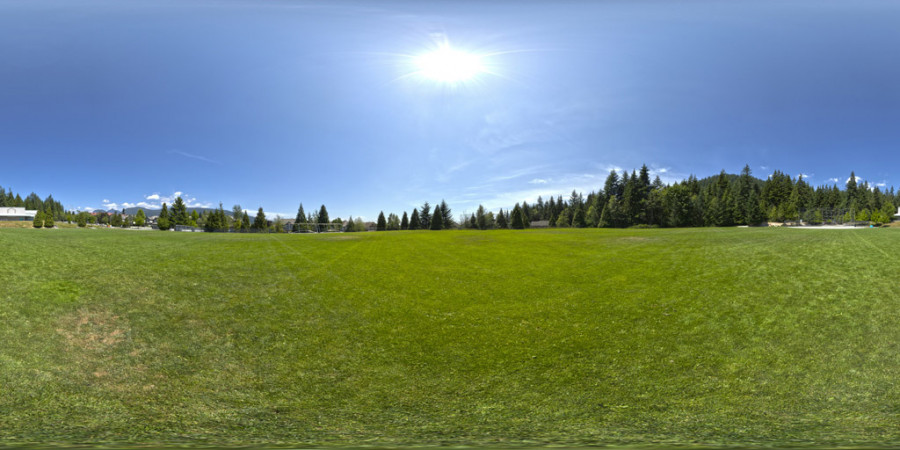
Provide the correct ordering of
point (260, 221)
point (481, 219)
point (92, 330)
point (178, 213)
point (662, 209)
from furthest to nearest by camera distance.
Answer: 1. point (481, 219)
2. point (260, 221)
3. point (178, 213)
4. point (662, 209)
5. point (92, 330)

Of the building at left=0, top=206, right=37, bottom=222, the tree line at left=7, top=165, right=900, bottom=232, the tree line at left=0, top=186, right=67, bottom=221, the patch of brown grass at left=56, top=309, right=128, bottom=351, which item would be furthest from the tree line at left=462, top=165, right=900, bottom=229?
the tree line at left=0, top=186, right=67, bottom=221

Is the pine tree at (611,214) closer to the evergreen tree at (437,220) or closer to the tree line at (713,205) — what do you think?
the tree line at (713,205)

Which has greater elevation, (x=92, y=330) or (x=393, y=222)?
(x=393, y=222)

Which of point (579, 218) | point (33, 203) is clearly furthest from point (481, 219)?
point (33, 203)

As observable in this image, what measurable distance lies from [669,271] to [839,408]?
978cm

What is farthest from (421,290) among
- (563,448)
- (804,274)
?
(804,274)

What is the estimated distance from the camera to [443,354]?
8.93m

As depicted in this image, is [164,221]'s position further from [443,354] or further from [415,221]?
[443,354]

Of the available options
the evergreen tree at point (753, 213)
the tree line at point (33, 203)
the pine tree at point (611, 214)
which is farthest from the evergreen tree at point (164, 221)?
the evergreen tree at point (753, 213)

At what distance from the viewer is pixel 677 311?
1112 centimetres

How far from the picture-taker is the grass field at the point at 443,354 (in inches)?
229

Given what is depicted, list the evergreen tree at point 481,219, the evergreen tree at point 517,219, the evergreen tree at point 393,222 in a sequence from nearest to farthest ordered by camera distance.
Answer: the evergreen tree at point 517,219 < the evergreen tree at point 393,222 < the evergreen tree at point 481,219

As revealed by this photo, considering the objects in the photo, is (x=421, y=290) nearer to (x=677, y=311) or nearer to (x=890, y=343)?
(x=677, y=311)

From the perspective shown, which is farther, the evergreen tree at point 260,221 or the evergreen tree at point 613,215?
the evergreen tree at point 260,221
